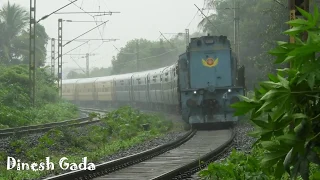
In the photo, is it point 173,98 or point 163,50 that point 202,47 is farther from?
point 163,50

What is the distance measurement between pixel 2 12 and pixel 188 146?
39.2 m

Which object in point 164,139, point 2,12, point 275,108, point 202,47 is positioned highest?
point 2,12

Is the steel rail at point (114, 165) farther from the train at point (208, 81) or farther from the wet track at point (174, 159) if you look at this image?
the train at point (208, 81)

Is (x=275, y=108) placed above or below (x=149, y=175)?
above

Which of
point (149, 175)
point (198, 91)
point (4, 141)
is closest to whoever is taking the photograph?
point (149, 175)

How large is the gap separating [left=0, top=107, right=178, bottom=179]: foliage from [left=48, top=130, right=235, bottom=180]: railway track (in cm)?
102

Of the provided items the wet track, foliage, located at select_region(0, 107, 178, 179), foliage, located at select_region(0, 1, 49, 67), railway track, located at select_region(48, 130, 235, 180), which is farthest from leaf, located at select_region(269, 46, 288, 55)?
foliage, located at select_region(0, 1, 49, 67)

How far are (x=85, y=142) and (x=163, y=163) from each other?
565cm

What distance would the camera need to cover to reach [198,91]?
2077cm

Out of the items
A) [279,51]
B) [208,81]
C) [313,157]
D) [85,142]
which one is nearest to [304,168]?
[313,157]

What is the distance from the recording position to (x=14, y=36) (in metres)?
51.9

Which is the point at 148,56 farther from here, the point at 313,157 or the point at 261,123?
the point at 313,157

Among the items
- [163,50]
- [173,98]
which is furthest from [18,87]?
[163,50]

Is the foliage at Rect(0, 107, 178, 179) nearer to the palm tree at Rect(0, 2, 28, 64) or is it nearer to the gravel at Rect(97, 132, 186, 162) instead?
the gravel at Rect(97, 132, 186, 162)
